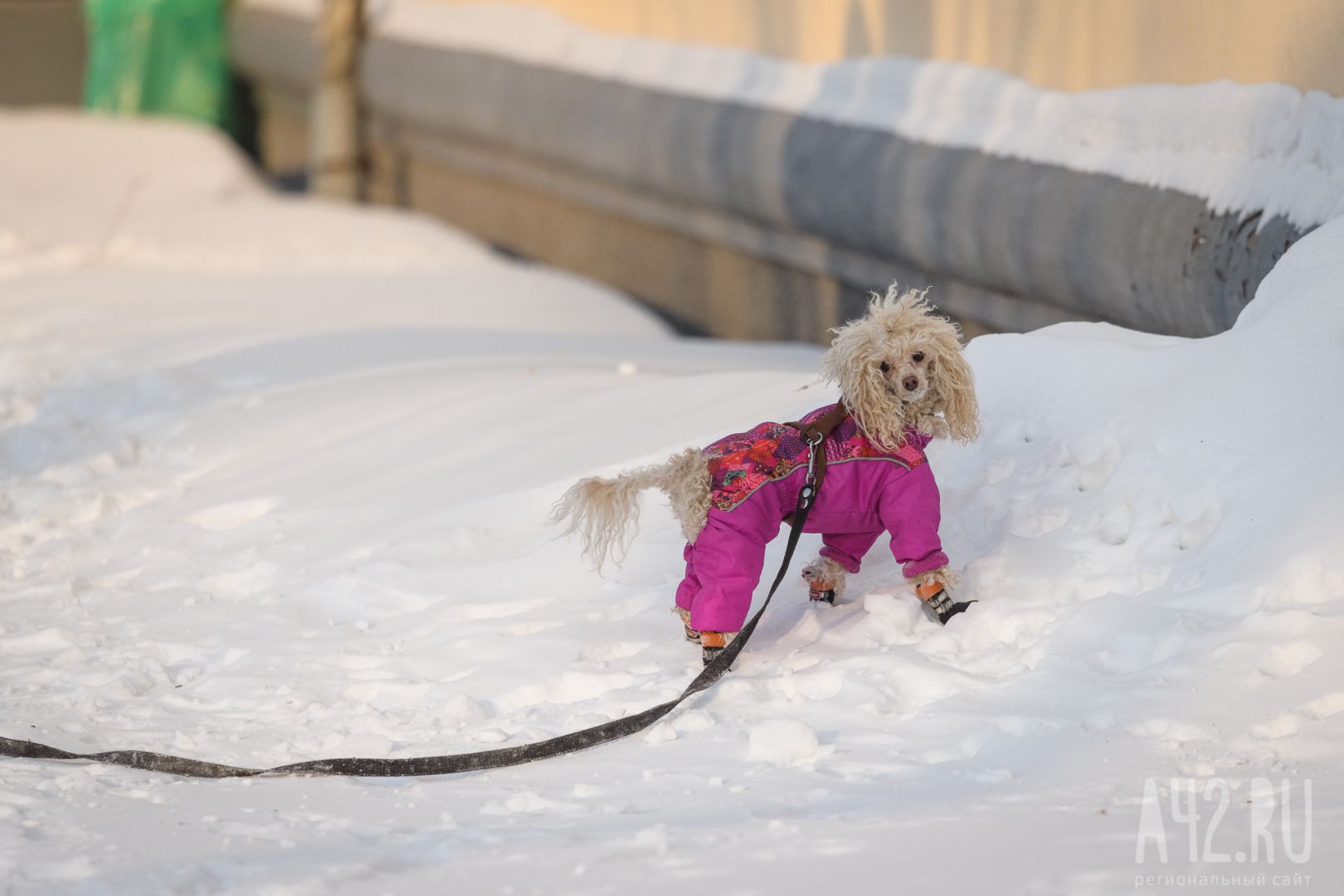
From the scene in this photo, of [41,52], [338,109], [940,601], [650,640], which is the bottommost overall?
[650,640]

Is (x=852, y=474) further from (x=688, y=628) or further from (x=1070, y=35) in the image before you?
(x=1070, y=35)

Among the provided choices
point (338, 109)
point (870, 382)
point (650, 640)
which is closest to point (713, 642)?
point (650, 640)

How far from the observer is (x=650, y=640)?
13.3 ft

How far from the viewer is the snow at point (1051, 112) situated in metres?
4.71

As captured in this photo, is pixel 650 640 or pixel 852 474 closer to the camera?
pixel 852 474

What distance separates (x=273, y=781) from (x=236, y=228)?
859cm

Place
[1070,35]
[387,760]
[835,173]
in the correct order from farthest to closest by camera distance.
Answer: [835,173], [1070,35], [387,760]

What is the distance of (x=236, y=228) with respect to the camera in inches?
441

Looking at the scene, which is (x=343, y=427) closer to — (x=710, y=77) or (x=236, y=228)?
(x=710, y=77)

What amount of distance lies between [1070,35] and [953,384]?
2832 mm

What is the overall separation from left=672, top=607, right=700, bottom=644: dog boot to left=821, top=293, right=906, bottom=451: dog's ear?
68 cm

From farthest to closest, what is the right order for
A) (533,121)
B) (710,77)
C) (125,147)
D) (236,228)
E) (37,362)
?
(125,147), (236,228), (533,121), (710,77), (37,362)

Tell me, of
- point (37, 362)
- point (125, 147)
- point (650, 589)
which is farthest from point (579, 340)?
point (125, 147)

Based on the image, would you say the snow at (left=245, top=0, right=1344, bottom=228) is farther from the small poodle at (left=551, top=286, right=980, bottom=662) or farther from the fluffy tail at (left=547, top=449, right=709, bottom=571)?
the fluffy tail at (left=547, top=449, right=709, bottom=571)
